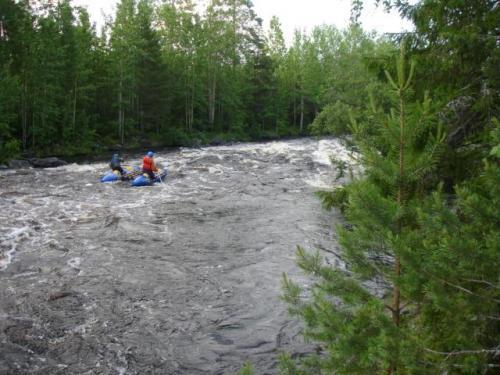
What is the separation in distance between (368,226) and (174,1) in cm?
4541

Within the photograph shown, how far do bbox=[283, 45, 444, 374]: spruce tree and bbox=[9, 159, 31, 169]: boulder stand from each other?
2270cm

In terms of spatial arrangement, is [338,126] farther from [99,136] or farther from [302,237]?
[99,136]

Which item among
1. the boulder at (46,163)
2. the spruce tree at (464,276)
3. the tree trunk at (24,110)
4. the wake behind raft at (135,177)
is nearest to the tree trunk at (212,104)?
the tree trunk at (24,110)

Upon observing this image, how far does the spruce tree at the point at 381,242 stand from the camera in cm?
315

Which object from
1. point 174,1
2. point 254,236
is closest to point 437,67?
point 254,236

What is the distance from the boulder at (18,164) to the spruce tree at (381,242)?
74.5 ft

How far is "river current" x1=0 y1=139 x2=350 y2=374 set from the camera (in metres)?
6.14

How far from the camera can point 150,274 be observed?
29.3 feet

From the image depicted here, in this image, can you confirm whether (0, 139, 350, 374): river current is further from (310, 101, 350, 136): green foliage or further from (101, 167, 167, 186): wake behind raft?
(310, 101, 350, 136): green foliage

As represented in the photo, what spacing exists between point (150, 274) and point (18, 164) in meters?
17.6

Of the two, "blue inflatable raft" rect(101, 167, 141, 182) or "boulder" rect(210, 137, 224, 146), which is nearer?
"blue inflatable raft" rect(101, 167, 141, 182)

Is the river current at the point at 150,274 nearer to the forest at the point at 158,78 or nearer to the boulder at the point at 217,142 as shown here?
the forest at the point at 158,78

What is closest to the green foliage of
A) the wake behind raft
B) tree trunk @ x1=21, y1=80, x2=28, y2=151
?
the wake behind raft

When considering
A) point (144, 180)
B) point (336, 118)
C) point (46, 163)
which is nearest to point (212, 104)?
point (46, 163)
